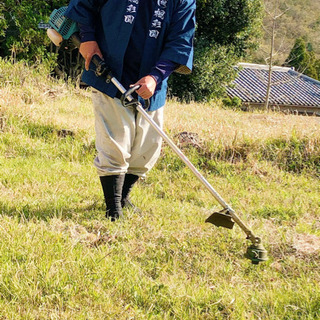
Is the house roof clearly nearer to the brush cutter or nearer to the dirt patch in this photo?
the brush cutter

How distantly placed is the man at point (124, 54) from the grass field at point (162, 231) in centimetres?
48

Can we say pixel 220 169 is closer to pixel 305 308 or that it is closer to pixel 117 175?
pixel 117 175

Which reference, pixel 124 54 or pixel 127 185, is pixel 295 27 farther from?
pixel 124 54

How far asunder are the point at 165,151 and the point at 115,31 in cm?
226

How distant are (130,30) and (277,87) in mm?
30328

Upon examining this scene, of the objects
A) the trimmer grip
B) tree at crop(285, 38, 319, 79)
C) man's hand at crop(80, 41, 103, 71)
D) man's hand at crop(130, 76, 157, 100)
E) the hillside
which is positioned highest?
the hillside

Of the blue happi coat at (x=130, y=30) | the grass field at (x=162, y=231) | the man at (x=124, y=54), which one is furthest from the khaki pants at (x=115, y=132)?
the grass field at (x=162, y=231)

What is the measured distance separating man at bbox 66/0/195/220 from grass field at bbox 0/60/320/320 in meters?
0.48

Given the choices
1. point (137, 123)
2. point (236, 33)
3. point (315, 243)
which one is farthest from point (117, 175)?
point (236, 33)

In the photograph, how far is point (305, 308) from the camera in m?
2.23

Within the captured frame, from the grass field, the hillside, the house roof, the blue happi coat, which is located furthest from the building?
the blue happi coat

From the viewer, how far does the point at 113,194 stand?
3283 millimetres

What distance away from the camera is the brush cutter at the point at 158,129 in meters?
2.72

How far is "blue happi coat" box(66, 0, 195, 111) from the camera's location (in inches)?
120
